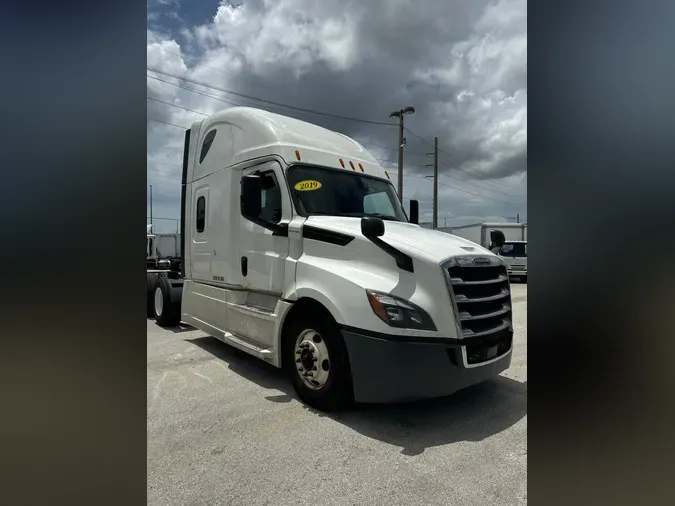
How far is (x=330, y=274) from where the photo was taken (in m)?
3.17

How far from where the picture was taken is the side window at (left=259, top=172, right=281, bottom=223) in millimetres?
3932

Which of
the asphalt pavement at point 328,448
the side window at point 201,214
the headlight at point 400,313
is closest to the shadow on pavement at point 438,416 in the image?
the asphalt pavement at point 328,448

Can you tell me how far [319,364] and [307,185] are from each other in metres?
1.83

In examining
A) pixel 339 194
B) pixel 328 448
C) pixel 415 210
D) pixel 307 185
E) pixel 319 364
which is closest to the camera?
pixel 328 448

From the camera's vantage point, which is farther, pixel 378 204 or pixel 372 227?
pixel 378 204

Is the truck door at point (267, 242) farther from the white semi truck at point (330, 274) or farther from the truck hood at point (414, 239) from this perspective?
the truck hood at point (414, 239)

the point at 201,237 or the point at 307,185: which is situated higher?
the point at 307,185

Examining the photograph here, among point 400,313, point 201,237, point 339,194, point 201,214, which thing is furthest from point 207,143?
point 400,313

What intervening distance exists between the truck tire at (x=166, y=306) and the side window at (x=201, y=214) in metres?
2.06

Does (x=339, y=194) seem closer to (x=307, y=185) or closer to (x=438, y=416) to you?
(x=307, y=185)

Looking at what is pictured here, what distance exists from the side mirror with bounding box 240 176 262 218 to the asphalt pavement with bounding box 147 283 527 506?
1839mm

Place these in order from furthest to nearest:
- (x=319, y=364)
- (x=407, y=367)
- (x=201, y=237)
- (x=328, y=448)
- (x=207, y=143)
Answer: (x=201, y=237) → (x=207, y=143) → (x=319, y=364) → (x=407, y=367) → (x=328, y=448)
